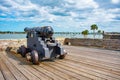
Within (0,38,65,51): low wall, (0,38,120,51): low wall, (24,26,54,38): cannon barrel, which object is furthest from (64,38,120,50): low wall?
(24,26,54,38): cannon barrel

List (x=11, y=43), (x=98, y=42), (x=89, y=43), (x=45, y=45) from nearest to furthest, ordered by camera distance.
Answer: (x=45, y=45) → (x=11, y=43) → (x=98, y=42) → (x=89, y=43)

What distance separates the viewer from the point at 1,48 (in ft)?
34.9

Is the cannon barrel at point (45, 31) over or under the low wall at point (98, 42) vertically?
Result: over

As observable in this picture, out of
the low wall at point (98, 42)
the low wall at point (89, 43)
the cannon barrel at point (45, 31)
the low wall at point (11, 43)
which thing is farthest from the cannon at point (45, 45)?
the low wall at point (98, 42)

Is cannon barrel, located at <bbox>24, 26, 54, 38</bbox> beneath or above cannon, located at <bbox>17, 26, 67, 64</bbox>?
above

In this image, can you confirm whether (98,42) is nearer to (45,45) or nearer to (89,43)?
(89,43)

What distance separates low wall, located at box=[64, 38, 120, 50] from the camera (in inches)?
433

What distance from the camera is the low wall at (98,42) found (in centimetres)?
1099

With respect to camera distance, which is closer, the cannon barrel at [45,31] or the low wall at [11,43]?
the cannon barrel at [45,31]

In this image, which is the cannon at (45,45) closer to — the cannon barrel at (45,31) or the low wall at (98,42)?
the cannon barrel at (45,31)

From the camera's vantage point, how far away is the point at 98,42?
484 inches

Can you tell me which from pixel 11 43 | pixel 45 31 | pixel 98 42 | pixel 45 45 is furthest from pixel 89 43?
pixel 45 45

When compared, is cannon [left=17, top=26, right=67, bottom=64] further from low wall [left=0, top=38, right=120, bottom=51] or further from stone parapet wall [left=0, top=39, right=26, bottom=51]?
low wall [left=0, top=38, right=120, bottom=51]

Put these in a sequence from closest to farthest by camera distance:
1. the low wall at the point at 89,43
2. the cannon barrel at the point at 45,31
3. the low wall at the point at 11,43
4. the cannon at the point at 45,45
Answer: the cannon at the point at 45,45
the cannon barrel at the point at 45,31
the low wall at the point at 11,43
the low wall at the point at 89,43
